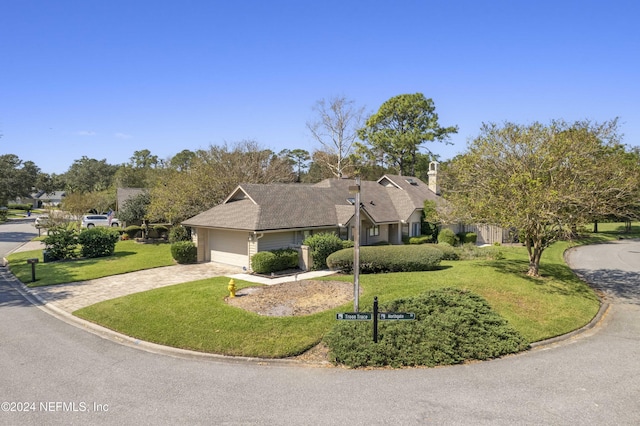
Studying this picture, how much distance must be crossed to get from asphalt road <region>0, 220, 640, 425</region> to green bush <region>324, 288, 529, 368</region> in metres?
0.39

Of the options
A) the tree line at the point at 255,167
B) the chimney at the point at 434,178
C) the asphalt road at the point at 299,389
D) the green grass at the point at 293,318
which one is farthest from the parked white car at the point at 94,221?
the asphalt road at the point at 299,389

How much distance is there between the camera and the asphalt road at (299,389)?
297 inches

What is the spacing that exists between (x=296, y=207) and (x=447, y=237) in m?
13.3

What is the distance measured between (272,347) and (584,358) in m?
8.64

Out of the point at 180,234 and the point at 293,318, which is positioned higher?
the point at 180,234

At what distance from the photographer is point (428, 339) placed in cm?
1073

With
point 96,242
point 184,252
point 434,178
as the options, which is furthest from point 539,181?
point 96,242

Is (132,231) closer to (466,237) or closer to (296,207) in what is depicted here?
(296,207)

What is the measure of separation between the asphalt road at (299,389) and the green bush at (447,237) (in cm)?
1941

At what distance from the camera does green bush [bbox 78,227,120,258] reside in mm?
26688

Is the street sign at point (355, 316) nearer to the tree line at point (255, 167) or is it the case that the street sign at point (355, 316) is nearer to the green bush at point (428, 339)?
the green bush at point (428, 339)

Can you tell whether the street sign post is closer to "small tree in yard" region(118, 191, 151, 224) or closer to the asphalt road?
the asphalt road

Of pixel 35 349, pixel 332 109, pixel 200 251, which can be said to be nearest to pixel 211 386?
pixel 35 349

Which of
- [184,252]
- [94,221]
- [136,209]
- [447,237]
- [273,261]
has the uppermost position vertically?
[136,209]
